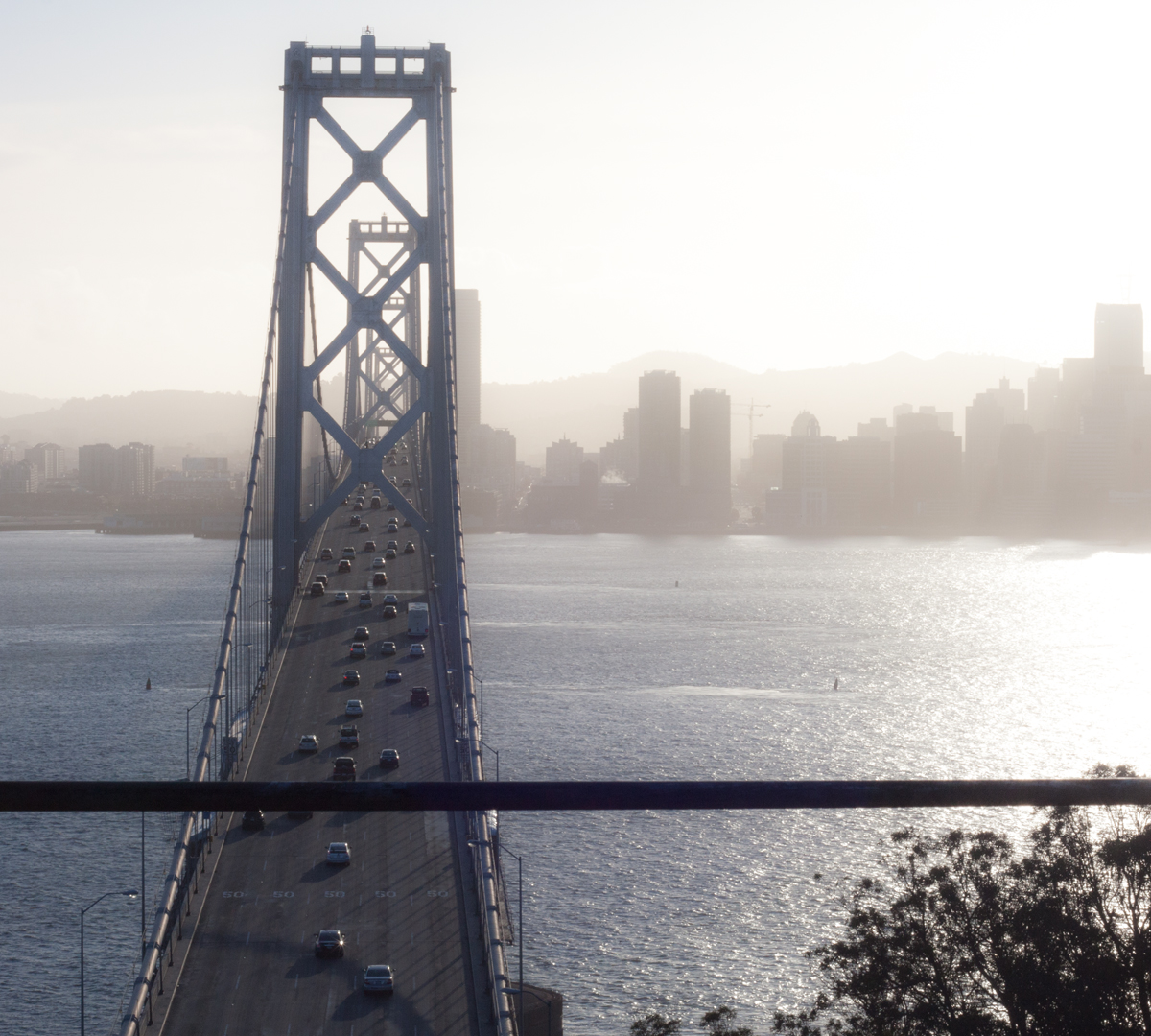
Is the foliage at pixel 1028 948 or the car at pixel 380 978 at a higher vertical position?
the foliage at pixel 1028 948

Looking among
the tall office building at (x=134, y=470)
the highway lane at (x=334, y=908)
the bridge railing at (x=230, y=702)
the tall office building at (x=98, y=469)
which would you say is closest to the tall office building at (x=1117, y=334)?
the tall office building at (x=134, y=470)

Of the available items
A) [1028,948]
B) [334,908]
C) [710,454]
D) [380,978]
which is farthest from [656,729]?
[710,454]

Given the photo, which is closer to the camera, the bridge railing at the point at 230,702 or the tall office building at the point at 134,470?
the bridge railing at the point at 230,702

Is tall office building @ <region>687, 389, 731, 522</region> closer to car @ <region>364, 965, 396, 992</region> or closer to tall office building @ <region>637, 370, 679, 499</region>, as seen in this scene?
tall office building @ <region>637, 370, 679, 499</region>

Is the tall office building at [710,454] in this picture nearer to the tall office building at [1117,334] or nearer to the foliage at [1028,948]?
the tall office building at [1117,334]

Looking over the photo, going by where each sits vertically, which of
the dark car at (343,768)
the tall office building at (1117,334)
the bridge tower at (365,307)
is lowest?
the dark car at (343,768)

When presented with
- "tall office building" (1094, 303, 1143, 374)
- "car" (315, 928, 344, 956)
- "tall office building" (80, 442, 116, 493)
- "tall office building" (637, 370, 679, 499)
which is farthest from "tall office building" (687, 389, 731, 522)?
"car" (315, 928, 344, 956)

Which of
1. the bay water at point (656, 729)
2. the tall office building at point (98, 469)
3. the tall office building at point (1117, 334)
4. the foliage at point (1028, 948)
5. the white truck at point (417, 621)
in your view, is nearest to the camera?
the foliage at point (1028, 948)
